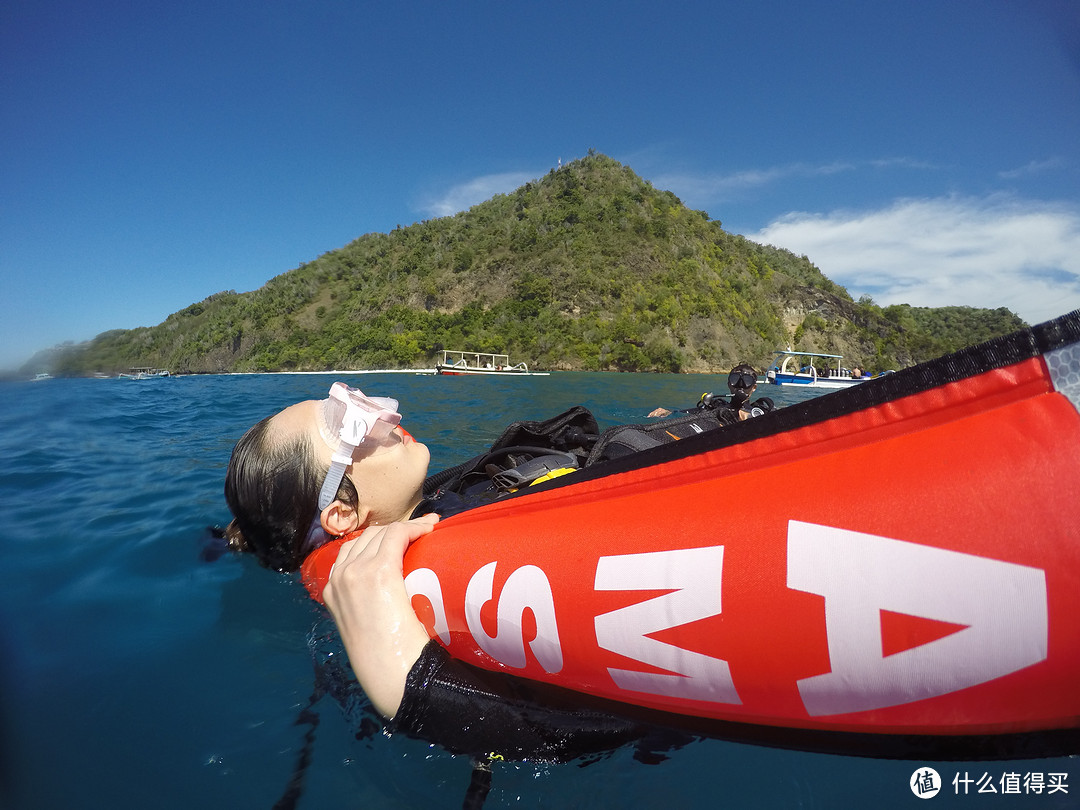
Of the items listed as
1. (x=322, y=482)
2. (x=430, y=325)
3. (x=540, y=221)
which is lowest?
(x=322, y=482)

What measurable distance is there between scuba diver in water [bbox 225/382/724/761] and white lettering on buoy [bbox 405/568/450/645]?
29 millimetres

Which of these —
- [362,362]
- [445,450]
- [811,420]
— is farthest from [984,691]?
[362,362]

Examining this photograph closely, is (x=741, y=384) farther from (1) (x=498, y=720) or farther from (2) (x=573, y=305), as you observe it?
(2) (x=573, y=305)

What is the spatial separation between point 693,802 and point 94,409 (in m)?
8.89

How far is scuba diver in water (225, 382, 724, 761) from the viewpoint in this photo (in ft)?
4.01

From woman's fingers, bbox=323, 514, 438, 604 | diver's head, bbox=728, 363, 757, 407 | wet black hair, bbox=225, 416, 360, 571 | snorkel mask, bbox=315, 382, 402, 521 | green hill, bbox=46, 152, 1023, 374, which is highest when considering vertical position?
green hill, bbox=46, 152, 1023, 374

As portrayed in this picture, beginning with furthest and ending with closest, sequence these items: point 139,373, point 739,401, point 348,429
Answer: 1. point 139,373
2. point 739,401
3. point 348,429

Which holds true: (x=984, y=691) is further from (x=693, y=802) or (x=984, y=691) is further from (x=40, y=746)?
(x=40, y=746)

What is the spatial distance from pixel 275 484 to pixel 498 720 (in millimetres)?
1004

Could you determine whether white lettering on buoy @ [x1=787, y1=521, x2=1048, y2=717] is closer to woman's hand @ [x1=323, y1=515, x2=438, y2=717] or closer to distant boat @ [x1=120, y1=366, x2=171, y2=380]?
woman's hand @ [x1=323, y1=515, x2=438, y2=717]

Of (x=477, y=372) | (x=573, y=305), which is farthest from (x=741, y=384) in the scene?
(x=573, y=305)

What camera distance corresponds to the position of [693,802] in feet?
4.20

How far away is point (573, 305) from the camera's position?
46500mm

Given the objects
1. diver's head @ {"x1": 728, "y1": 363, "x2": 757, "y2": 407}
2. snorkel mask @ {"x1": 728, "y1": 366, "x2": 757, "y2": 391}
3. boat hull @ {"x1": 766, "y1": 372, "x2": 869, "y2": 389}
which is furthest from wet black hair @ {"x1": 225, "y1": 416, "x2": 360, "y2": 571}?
boat hull @ {"x1": 766, "y1": 372, "x2": 869, "y2": 389}
